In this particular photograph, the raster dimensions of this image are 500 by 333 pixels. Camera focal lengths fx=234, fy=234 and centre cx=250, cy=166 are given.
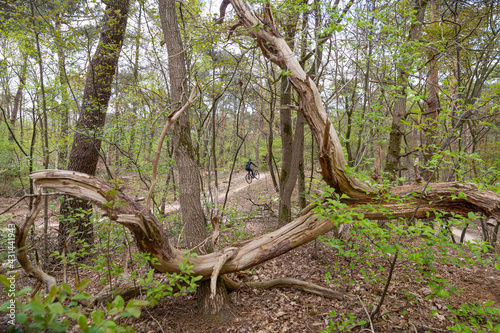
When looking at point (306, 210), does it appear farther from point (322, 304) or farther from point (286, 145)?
point (286, 145)

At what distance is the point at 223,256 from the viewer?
292 centimetres

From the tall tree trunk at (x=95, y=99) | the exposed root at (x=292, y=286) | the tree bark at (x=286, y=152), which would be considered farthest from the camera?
the tree bark at (x=286, y=152)

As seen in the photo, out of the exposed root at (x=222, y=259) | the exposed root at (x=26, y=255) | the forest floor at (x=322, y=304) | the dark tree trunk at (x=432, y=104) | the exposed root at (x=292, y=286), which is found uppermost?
the dark tree trunk at (x=432, y=104)

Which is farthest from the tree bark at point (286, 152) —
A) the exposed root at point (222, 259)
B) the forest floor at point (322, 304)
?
the exposed root at point (222, 259)

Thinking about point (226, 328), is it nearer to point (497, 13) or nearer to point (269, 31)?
point (269, 31)

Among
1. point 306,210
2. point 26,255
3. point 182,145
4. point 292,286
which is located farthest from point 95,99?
point 292,286

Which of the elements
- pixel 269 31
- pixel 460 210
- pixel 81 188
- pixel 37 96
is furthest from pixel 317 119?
pixel 37 96

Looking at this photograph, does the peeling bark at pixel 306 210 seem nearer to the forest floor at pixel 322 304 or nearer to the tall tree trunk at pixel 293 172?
the forest floor at pixel 322 304

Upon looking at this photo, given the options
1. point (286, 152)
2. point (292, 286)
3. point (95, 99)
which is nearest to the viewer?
point (292, 286)

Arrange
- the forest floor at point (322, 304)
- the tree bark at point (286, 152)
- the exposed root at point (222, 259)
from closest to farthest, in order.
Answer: the exposed root at point (222, 259)
the forest floor at point (322, 304)
the tree bark at point (286, 152)

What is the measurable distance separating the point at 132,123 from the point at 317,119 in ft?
11.7

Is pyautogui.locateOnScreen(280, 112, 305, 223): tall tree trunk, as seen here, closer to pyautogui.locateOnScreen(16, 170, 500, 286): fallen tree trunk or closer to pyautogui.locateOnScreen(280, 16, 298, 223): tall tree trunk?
pyautogui.locateOnScreen(280, 16, 298, 223): tall tree trunk

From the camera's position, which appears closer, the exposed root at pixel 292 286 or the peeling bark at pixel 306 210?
the peeling bark at pixel 306 210

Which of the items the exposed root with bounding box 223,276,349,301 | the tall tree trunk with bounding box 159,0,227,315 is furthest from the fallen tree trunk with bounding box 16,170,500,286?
the tall tree trunk with bounding box 159,0,227,315
